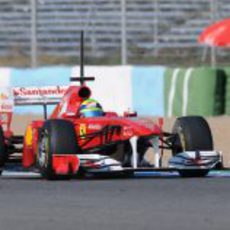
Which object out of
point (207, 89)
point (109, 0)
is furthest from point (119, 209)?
point (109, 0)

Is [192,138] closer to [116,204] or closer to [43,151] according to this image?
[43,151]

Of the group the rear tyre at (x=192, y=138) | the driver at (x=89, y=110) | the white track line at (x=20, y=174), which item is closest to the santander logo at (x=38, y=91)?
the driver at (x=89, y=110)

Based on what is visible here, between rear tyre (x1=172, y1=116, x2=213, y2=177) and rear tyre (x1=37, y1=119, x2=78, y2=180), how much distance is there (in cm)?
132

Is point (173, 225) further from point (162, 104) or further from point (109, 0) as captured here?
point (109, 0)

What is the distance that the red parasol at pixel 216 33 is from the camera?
25502 millimetres

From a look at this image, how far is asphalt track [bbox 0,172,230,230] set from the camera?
811 cm

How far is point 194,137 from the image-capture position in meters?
12.0

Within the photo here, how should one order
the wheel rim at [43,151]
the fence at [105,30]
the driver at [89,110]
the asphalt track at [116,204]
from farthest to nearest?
the fence at [105,30] < the driver at [89,110] < the wheel rim at [43,151] < the asphalt track at [116,204]

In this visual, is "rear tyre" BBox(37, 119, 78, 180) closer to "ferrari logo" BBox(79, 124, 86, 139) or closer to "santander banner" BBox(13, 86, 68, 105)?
"ferrari logo" BBox(79, 124, 86, 139)

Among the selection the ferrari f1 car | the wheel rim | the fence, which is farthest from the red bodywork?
the fence

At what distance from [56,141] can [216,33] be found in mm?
15113

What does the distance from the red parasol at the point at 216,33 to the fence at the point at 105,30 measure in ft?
0.68

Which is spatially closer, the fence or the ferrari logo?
the ferrari logo

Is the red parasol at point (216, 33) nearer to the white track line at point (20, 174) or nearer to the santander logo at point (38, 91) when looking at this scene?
the santander logo at point (38, 91)
